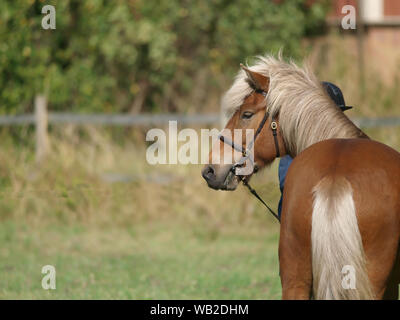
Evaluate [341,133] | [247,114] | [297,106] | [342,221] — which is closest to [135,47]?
[247,114]

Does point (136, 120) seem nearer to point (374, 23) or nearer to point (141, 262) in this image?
point (141, 262)

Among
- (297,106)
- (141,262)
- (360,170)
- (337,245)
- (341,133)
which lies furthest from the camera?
(141,262)

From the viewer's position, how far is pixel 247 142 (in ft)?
13.2

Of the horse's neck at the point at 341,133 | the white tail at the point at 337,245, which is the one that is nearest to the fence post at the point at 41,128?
the horse's neck at the point at 341,133

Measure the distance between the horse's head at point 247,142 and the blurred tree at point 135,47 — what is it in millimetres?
7471

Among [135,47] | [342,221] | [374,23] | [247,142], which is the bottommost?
[342,221]

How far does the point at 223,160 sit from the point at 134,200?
552 cm

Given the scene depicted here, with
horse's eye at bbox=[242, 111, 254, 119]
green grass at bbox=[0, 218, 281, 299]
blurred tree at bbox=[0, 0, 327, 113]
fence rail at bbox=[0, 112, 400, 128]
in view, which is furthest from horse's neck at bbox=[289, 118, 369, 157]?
blurred tree at bbox=[0, 0, 327, 113]

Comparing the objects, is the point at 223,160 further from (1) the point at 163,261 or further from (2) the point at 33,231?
(2) the point at 33,231

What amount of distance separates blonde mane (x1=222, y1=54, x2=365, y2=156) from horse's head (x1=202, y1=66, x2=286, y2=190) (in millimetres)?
51

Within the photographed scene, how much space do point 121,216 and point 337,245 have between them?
257 inches

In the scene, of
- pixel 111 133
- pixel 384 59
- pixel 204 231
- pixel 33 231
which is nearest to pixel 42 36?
pixel 111 133

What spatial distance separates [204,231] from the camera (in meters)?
8.88

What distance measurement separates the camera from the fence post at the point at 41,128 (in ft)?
32.0
